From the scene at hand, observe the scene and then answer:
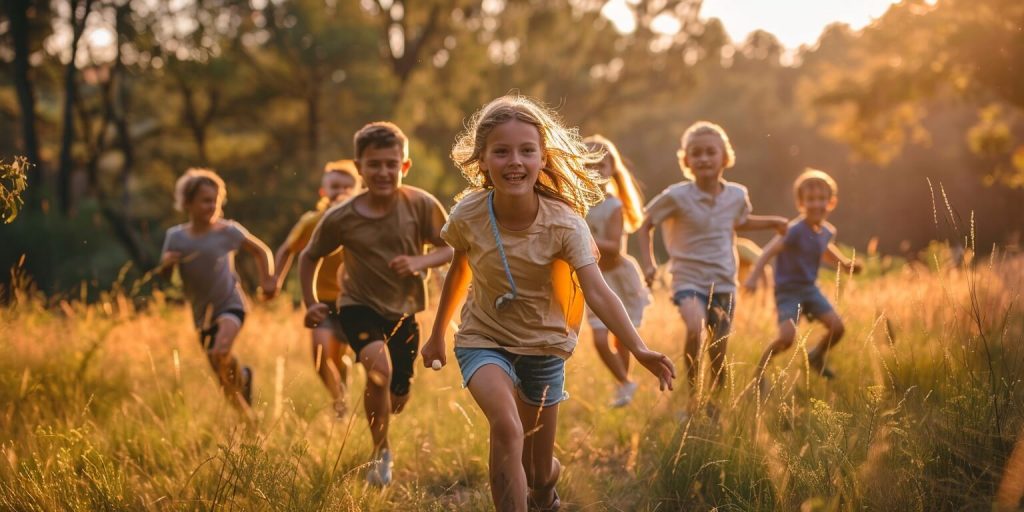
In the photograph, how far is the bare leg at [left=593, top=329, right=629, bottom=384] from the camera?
619 centimetres

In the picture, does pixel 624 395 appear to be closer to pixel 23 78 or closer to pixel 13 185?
pixel 13 185

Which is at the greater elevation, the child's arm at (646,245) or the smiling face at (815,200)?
the smiling face at (815,200)

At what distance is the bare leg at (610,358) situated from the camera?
20.3ft

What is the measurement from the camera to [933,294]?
6.34 metres

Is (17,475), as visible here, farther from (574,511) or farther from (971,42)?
(971,42)

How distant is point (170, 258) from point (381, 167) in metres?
2.10

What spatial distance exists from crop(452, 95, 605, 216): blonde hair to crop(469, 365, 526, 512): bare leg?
0.90 meters

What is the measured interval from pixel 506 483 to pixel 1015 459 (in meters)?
1.70

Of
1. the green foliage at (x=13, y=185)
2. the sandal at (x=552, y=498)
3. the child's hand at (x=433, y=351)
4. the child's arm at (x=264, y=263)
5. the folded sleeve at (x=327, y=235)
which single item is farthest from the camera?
the child's arm at (x=264, y=263)

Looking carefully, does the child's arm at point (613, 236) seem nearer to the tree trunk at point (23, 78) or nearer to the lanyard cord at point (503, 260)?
the lanyard cord at point (503, 260)

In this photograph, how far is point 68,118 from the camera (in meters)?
18.6

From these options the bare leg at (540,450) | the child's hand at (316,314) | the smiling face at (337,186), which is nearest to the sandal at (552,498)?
the bare leg at (540,450)

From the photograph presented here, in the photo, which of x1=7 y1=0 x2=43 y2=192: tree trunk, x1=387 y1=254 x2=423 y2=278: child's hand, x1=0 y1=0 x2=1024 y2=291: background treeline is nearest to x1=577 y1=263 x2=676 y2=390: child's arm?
x1=387 y1=254 x2=423 y2=278: child's hand

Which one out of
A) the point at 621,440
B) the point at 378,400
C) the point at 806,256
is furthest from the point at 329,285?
the point at 806,256
